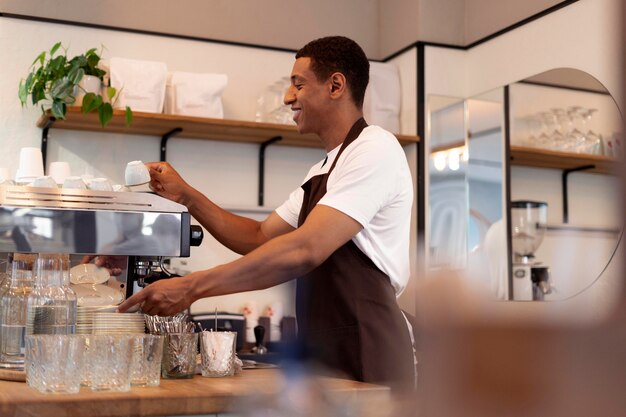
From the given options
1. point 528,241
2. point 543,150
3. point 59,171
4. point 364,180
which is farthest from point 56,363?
point 543,150

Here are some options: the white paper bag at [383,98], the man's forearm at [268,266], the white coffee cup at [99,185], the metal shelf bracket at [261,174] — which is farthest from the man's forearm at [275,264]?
the white paper bag at [383,98]

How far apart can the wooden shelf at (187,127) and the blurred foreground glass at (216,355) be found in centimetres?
191

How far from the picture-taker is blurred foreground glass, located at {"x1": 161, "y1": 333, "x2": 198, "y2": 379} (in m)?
1.51

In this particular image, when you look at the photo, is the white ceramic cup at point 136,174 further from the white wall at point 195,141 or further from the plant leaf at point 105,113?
the white wall at point 195,141

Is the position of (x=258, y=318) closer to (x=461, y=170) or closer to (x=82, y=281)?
(x=461, y=170)

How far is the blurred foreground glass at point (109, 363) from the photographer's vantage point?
50.2 inches

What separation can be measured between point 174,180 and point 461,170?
76.0 inches

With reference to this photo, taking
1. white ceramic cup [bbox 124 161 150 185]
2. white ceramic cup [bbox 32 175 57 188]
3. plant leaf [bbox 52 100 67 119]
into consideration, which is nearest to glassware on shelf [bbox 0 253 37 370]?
white ceramic cup [bbox 32 175 57 188]

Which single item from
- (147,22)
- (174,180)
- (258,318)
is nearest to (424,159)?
(258,318)

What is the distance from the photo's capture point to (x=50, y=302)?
1.56m

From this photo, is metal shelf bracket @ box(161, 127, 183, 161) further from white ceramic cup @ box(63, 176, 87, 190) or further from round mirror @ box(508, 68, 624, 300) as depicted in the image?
white ceramic cup @ box(63, 176, 87, 190)

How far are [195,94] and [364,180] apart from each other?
1.90 meters

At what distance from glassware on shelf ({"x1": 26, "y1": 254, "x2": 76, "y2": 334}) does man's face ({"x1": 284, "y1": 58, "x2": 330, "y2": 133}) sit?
2.45ft

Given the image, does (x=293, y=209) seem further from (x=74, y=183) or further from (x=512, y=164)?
(x=512, y=164)
